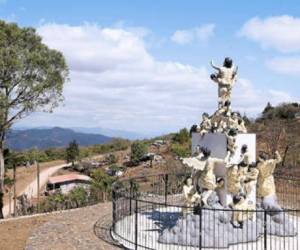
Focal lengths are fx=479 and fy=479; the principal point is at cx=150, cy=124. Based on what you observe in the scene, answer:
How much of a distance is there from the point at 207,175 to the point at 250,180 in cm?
A: 133

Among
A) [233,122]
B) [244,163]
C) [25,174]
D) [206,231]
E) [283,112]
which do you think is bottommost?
[25,174]

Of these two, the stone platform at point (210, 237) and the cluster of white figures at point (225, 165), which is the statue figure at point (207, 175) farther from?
the stone platform at point (210, 237)

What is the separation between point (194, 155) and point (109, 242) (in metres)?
3.50

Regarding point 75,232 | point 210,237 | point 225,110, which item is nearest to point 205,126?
point 225,110

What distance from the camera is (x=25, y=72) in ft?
74.0

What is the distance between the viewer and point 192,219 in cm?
1323

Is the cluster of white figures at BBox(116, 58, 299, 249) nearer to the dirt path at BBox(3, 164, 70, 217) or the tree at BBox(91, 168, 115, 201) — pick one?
the tree at BBox(91, 168, 115, 201)

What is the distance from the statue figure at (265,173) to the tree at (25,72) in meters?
12.3

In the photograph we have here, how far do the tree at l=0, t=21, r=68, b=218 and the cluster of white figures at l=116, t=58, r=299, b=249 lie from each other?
1001 centimetres

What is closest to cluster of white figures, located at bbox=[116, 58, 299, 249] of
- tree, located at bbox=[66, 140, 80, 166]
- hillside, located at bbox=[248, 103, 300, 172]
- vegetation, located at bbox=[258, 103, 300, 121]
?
hillside, located at bbox=[248, 103, 300, 172]

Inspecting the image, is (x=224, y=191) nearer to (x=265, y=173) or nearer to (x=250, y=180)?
(x=250, y=180)

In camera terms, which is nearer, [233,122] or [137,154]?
[233,122]

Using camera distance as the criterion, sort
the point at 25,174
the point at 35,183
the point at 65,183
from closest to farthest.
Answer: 1. the point at 65,183
2. the point at 35,183
3. the point at 25,174

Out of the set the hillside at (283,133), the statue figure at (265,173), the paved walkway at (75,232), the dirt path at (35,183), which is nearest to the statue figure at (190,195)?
the statue figure at (265,173)
